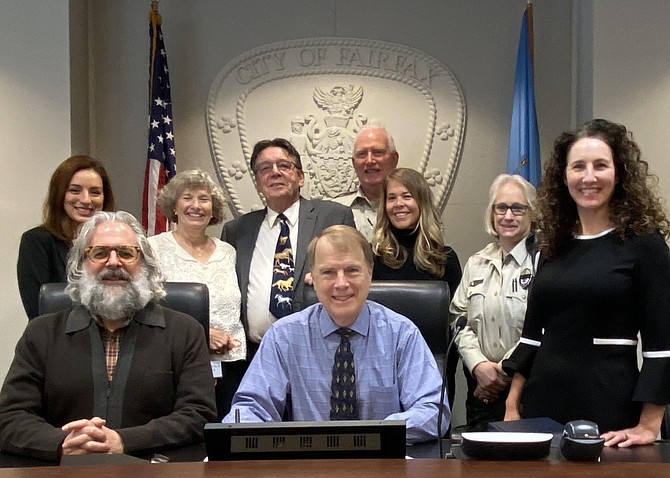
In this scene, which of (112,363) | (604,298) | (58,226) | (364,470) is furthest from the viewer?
(58,226)

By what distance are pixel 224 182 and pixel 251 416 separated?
2.61 metres

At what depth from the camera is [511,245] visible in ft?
10.7

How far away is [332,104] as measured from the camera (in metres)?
4.70

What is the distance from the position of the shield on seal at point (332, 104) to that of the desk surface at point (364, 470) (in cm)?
313

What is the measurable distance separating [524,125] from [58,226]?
2.36 metres

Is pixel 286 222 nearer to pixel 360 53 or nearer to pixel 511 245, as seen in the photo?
pixel 511 245

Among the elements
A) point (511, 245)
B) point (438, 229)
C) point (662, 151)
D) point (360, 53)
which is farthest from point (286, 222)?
point (662, 151)

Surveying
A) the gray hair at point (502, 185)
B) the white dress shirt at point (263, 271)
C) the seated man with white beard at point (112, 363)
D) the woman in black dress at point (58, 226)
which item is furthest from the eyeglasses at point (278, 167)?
the seated man with white beard at point (112, 363)

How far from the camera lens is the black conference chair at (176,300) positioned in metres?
2.66

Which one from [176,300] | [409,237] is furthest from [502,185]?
[176,300]

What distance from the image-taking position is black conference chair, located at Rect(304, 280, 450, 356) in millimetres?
2682

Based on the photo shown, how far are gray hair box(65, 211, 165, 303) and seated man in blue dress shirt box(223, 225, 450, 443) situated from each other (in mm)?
429

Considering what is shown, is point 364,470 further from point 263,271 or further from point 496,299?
point 263,271

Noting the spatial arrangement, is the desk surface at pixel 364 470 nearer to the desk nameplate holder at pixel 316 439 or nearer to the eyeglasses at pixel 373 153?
the desk nameplate holder at pixel 316 439
